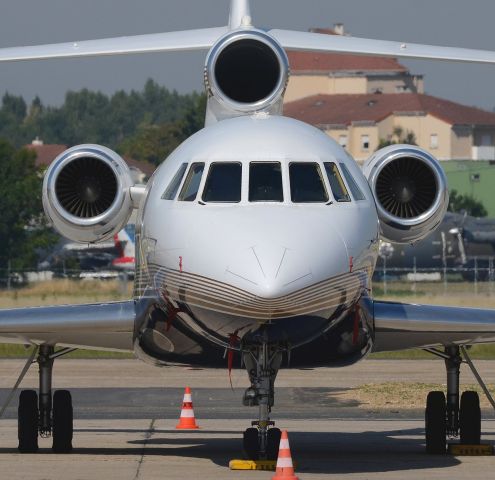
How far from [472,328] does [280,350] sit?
97.1 inches

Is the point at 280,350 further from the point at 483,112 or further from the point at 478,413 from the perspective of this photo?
the point at 483,112

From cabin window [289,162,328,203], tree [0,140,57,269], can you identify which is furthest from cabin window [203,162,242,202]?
tree [0,140,57,269]

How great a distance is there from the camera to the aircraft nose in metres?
12.1

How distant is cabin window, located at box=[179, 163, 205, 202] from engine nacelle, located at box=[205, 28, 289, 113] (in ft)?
9.44

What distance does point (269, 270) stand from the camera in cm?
1210

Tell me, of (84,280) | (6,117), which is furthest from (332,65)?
(84,280)

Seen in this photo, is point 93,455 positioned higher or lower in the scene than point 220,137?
lower

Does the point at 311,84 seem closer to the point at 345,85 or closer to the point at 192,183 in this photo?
the point at 345,85

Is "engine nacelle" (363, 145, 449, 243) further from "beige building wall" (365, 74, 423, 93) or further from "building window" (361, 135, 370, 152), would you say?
"beige building wall" (365, 74, 423, 93)

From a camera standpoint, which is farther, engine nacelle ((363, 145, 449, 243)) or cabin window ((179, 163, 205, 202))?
engine nacelle ((363, 145, 449, 243))

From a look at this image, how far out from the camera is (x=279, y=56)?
53.8 ft

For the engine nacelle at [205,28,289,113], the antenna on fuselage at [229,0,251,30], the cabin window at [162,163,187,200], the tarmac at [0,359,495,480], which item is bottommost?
the tarmac at [0,359,495,480]

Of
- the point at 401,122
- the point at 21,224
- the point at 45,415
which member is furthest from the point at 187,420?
the point at 401,122

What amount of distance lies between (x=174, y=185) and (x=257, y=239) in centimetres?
168
